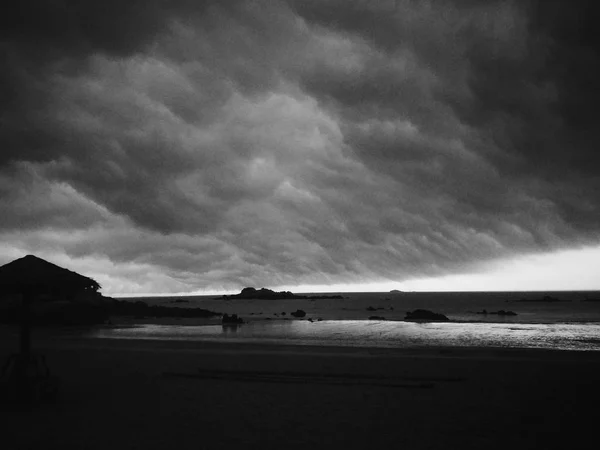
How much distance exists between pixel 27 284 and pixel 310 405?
28.8 feet

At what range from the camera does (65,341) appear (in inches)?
1249

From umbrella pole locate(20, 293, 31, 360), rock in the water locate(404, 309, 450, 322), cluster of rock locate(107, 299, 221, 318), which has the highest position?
umbrella pole locate(20, 293, 31, 360)

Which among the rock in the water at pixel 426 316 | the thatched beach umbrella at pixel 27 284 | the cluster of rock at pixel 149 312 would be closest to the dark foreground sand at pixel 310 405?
the thatched beach umbrella at pixel 27 284

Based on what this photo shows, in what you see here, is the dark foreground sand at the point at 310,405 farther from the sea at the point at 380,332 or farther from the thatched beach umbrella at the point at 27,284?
the sea at the point at 380,332

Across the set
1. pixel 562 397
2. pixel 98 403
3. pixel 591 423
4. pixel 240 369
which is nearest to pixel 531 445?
pixel 591 423

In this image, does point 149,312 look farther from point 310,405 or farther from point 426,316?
point 310,405

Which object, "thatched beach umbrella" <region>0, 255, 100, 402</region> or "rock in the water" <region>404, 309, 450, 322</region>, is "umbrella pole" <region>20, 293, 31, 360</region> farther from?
"rock in the water" <region>404, 309, 450, 322</region>

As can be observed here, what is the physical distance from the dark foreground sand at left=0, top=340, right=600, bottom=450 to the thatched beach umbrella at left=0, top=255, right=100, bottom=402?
126 cm

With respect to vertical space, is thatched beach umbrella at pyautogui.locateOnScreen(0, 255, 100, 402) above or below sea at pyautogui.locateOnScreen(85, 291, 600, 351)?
above

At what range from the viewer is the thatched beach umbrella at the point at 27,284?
11.7m

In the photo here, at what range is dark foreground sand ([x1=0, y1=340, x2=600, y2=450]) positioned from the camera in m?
9.17

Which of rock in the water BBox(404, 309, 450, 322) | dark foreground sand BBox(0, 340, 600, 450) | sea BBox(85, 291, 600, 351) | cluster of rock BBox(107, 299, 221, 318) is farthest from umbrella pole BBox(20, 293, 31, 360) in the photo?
cluster of rock BBox(107, 299, 221, 318)

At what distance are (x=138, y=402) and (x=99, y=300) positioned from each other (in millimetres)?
51061

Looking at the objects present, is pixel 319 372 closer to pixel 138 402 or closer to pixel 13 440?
pixel 138 402
